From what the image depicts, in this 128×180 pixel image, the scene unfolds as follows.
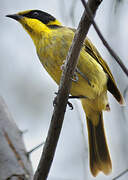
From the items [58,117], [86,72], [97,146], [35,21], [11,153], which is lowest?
[97,146]

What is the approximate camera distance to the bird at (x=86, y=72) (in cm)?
329

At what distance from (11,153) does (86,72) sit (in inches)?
46.8

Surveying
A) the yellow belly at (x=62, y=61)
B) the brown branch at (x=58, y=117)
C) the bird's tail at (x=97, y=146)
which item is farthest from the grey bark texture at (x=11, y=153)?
the bird's tail at (x=97, y=146)

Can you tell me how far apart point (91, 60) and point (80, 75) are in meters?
0.22

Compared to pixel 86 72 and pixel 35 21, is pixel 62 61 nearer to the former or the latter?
pixel 86 72

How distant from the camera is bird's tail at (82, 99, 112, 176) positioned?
350cm

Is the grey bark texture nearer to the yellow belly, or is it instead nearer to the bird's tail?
the yellow belly

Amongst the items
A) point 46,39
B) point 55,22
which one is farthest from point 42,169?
point 55,22

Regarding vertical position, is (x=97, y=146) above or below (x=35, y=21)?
below

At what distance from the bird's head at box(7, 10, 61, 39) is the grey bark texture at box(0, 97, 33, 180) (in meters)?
1.15

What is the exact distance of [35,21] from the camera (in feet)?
12.2

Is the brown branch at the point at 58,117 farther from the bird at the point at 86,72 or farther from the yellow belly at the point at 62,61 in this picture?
the yellow belly at the point at 62,61

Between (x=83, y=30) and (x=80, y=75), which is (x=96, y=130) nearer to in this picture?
(x=80, y=75)

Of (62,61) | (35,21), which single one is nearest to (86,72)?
(62,61)
